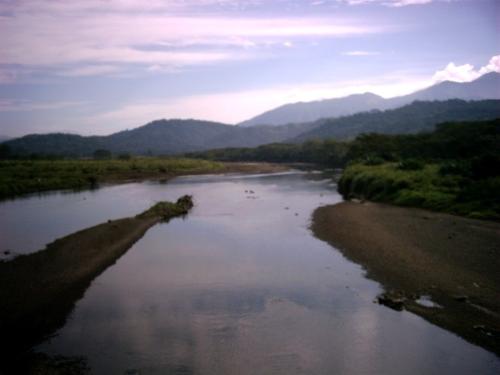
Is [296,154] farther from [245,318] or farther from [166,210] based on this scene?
[245,318]

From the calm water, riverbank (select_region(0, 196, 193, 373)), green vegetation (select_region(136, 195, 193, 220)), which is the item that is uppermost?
green vegetation (select_region(136, 195, 193, 220))

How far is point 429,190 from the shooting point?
35.4 meters

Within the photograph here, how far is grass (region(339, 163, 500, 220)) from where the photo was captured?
29.1 metres

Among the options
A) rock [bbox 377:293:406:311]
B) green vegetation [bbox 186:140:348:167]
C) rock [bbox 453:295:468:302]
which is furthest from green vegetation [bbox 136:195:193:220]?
green vegetation [bbox 186:140:348:167]

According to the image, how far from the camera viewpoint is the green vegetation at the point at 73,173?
5597 cm

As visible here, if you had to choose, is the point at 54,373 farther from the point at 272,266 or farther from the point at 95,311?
the point at 272,266

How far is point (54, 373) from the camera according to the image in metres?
10.4

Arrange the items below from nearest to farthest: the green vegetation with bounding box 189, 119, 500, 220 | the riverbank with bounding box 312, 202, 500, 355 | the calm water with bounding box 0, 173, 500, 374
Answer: the calm water with bounding box 0, 173, 500, 374 < the riverbank with bounding box 312, 202, 500, 355 < the green vegetation with bounding box 189, 119, 500, 220

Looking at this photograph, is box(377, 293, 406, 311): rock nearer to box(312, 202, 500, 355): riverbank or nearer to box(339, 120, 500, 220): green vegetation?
box(312, 202, 500, 355): riverbank

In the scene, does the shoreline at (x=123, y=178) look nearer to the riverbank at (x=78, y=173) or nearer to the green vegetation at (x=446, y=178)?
the riverbank at (x=78, y=173)

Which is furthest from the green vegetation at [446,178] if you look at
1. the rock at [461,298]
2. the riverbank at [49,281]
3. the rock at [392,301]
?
the riverbank at [49,281]

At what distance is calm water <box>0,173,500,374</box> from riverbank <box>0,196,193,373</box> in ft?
1.78

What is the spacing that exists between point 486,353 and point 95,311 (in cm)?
1142

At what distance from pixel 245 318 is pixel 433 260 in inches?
358
